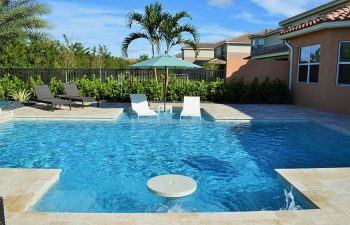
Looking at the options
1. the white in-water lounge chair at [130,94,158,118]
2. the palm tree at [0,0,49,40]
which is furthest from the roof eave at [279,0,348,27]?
the palm tree at [0,0,49,40]

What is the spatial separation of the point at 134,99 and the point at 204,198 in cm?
886

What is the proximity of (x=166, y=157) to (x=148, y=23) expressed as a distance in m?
13.9

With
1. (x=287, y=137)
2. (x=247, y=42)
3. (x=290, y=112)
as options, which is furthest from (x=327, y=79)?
(x=247, y=42)

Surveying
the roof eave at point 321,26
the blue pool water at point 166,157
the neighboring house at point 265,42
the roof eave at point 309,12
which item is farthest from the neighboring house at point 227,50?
the blue pool water at point 166,157

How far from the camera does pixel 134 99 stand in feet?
45.4

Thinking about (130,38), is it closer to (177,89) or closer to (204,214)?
(177,89)

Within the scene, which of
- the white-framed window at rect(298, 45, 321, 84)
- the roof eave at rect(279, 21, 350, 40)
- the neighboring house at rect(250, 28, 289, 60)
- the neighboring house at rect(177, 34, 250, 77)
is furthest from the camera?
the neighboring house at rect(177, 34, 250, 77)

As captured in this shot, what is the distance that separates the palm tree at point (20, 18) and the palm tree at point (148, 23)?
193 inches

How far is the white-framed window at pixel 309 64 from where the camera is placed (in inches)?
583

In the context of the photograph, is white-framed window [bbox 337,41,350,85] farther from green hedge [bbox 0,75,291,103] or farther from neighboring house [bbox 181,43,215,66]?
neighboring house [bbox 181,43,215,66]

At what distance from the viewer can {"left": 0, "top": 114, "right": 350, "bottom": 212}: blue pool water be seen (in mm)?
5371

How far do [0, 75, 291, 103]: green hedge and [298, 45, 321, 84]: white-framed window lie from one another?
147 cm

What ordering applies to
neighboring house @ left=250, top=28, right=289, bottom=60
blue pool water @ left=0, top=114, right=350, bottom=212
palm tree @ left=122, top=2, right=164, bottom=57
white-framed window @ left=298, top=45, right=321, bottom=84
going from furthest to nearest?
neighboring house @ left=250, top=28, right=289, bottom=60 < palm tree @ left=122, top=2, right=164, bottom=57 < white-framed window @ left=298, top=45, right=321, bottom=84 < blue pool water @ left=0, top=114, right=350, bottom=212

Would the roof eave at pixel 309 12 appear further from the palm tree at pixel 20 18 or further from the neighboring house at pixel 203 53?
the neighboring house at pixel 203 53
